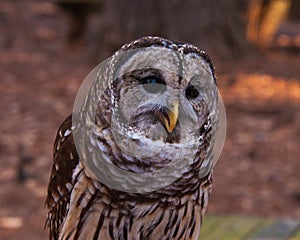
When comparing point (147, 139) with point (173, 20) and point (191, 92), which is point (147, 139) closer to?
point (191, 92)

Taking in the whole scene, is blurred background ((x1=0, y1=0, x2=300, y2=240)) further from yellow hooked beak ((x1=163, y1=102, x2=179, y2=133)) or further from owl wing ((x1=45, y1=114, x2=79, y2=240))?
yellow hooked beak ((x1=163, y1=102, x2=179, y2=133))

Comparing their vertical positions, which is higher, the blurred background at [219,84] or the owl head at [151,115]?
the blurred background at [219,84]

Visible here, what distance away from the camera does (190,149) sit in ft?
7.49

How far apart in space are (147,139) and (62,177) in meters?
0.52

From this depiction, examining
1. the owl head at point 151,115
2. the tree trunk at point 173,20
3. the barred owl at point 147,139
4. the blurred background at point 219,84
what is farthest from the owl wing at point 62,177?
the tree trunk at point 173,20

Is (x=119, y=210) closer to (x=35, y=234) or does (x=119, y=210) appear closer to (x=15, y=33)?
(x=35, y=234)

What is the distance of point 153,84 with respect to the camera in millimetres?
Answer: 2193

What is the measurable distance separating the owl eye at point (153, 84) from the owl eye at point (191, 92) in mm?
85

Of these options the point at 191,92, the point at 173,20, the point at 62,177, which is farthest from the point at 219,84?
the point at 191,92

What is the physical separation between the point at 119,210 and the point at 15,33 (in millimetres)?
10295

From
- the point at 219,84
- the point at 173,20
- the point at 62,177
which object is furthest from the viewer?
the point at 173,20

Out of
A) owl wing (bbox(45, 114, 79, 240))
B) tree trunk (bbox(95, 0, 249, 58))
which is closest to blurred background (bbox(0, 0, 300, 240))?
tree trunk (bbox(95, 0, 249, 58))

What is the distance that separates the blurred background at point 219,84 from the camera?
238 inches

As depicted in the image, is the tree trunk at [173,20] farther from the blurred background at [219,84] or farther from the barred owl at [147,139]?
the barred owl at [147,139]
